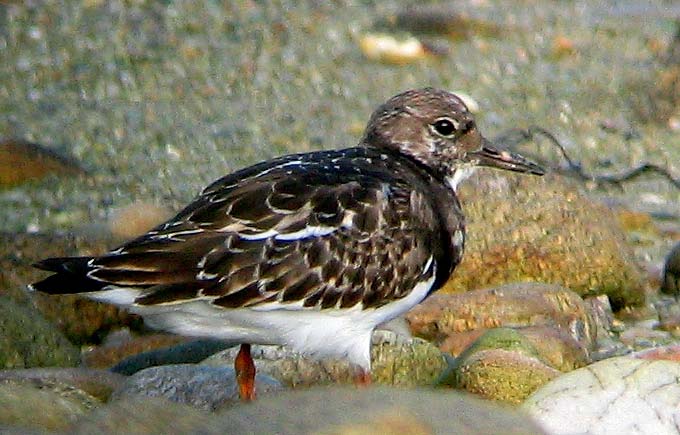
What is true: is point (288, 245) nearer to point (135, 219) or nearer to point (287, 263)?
point (287, 263)

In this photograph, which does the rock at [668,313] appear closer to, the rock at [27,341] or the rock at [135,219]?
the rock at [135,219]

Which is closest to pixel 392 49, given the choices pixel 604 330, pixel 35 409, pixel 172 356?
pixel 604 330

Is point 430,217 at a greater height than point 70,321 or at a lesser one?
greater

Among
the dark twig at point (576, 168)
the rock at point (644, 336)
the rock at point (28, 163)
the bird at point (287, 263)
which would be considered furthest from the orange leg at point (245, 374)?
the dark twig at point (576, 168)

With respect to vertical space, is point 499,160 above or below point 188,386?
above

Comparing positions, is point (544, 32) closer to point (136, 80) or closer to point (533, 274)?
point (136, 80)

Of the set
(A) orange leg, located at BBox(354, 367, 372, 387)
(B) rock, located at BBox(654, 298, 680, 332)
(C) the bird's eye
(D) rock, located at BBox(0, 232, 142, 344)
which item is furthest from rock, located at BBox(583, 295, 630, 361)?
(D) rock, located at BBox(0, 232, 142, 344)

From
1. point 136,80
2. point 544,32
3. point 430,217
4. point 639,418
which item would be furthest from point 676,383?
point 544,32
